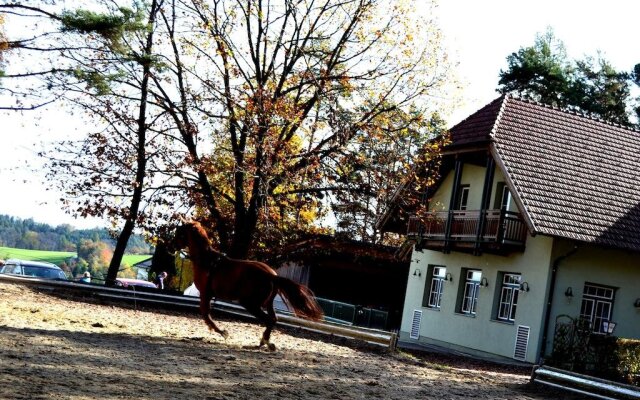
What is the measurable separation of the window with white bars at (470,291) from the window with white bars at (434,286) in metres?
1.60

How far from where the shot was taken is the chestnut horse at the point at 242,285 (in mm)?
16203

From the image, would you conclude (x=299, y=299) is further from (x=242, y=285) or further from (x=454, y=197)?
(x=454, y=197)

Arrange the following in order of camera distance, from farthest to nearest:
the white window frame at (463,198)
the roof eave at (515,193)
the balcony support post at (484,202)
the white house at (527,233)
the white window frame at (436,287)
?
the white window frame at (436,287) < the white window frame at (463,198) < the balcony support post at (484,202) < the white house at (527,233) < the roof eave at (515,193)

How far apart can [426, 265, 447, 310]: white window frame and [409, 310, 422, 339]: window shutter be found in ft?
1.67

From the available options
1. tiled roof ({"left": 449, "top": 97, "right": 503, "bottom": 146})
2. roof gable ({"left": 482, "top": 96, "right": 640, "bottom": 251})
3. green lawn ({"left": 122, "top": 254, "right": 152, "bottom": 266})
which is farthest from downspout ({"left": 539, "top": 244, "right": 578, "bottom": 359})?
green lawn ({"left": 122, "top": 254, "right": 152, "bottom": 266})

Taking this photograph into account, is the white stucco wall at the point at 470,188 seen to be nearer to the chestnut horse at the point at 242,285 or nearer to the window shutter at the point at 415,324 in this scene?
the window shutter at the point at 415,324

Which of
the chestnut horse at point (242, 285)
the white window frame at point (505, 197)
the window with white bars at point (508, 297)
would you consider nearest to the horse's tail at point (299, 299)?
the chestnut horse at point (242, 285)

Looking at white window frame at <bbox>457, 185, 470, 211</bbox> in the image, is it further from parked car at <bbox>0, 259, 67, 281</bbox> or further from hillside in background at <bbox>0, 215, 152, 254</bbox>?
hillside in background at <bbox>0, 215, 152, 254</bbox>

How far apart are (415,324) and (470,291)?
336cm

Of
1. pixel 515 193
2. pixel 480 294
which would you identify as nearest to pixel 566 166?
pixel 515 193

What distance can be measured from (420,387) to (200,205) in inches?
634

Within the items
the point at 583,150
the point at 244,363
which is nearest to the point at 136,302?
the point at 244,363

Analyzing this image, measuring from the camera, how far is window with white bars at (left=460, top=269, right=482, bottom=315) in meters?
32.3

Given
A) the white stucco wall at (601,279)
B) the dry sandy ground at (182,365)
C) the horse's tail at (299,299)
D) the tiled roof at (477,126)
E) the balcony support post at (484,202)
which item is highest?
the tiled roof at (477,126)
